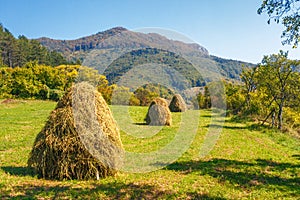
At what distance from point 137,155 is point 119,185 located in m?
4.40

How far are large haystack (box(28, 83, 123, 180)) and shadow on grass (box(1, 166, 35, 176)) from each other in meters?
0.30

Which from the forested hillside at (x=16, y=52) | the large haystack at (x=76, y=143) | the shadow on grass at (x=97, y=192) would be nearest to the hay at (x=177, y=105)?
the large haystack at (x=76, y=143)

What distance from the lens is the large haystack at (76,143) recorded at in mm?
7371

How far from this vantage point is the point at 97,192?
6688 mm

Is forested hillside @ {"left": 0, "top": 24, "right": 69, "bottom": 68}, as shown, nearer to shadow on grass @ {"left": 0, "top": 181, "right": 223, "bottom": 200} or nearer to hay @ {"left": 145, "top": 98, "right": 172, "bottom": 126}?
hay @ {"left": 145, "top": 98, "right": 172, "bottom": 126}

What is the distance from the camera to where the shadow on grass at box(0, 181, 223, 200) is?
20.5ft

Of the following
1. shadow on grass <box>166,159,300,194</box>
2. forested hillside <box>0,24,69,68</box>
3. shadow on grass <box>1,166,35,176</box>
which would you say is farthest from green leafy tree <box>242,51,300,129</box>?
forested hillside <box>0,24,69,68</box>

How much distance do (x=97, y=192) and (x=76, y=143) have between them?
156 cm

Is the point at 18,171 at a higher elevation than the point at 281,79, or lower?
lower

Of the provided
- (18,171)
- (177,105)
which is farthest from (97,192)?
(177,105)

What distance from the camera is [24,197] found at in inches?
237

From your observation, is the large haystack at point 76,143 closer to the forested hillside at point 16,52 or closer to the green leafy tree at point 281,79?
the green leafy tree at point 281,79

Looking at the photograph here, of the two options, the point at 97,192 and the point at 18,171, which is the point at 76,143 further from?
the point at 18,171

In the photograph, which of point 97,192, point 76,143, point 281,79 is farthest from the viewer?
point 281,79
